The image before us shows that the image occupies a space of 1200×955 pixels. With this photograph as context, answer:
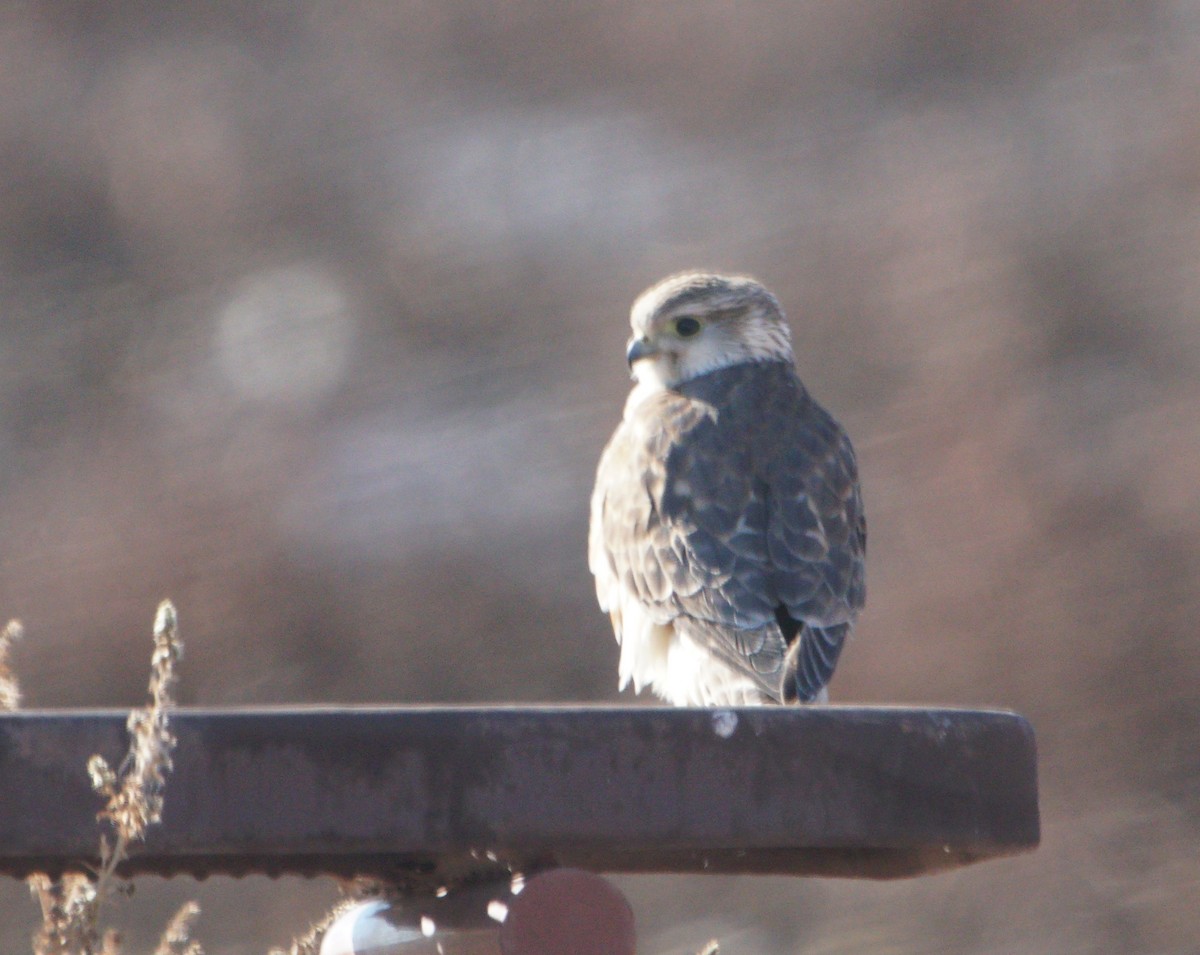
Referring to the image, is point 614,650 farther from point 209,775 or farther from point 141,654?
point 209,775

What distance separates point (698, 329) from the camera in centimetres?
484

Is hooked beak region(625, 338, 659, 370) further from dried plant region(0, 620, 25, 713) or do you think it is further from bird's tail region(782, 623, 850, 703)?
dried plant region(0, 620, 25, 713)

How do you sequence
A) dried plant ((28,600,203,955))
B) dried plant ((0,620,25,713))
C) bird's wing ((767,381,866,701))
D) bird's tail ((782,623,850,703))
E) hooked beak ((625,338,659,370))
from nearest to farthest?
dried plant ((28,600,203,955)) < dried plant ((0,620,25,713)) < bird's tail ((782,623,850,703)) < bird's wing ((767,381,866,701)) < hooked beak ((625,338,659,370))

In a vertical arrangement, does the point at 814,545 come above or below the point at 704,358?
below

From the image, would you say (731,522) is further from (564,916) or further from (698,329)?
(564,916)

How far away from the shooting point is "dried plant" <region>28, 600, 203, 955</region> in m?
1.67

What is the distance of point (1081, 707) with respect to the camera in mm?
7512

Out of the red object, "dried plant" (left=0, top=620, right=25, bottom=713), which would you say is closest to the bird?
"dried plant" (left=0, top=620, right=25, bottom=713)

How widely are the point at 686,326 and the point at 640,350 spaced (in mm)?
175

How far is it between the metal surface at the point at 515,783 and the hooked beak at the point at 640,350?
281 centimetres

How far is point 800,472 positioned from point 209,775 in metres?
2.73

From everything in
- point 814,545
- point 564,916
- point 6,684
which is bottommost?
point 564,916

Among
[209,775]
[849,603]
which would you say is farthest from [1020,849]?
[849,603]

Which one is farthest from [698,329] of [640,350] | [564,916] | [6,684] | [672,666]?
[564,916]
